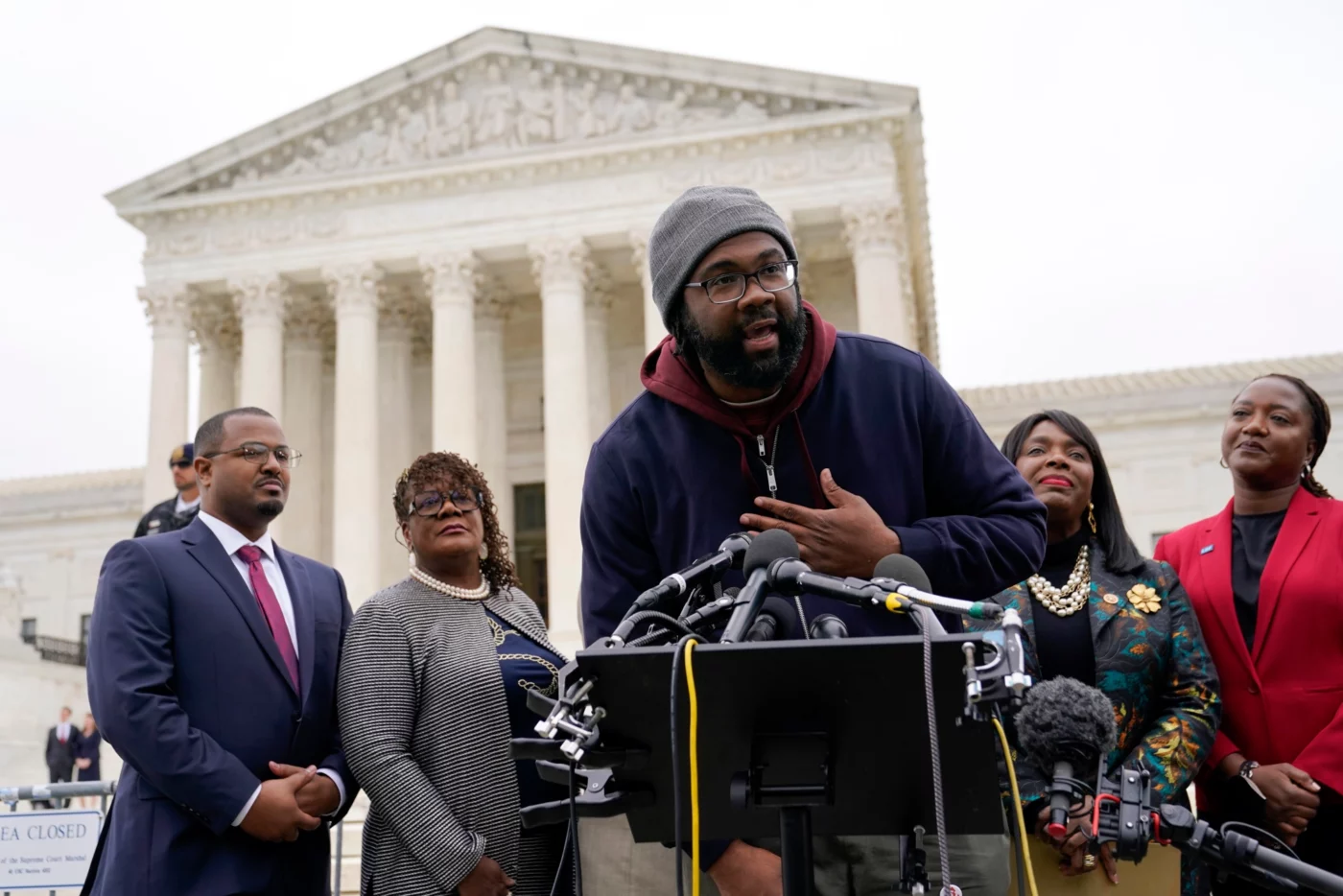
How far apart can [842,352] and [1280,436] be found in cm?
317

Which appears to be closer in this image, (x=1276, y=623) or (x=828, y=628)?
(x=828, y=628)

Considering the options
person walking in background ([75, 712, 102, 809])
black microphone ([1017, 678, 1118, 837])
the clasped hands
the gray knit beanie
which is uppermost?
the gray knit beanie

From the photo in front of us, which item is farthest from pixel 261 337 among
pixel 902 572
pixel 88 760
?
pixel 902 572

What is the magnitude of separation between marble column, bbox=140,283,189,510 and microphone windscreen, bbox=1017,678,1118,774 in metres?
33.4

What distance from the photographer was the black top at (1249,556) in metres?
5.76

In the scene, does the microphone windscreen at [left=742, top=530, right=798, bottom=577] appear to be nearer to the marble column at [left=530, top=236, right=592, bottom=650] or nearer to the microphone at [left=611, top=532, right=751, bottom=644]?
the microphone at [left=611, top=532, right=751, bottom=644]

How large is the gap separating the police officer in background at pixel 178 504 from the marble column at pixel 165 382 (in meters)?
27.1

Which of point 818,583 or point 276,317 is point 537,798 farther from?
point 276,317

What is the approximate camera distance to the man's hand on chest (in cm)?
313

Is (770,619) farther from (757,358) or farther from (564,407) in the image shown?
(564,407)

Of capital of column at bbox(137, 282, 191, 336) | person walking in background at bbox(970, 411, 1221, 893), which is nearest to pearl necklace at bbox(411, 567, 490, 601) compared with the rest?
person walking in background at bbox(970, 411, 1221, 893)

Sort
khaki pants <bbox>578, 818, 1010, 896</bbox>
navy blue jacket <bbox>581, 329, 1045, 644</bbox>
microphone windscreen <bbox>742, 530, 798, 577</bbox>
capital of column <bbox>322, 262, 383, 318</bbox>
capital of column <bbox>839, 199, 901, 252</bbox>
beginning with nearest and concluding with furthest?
microphone windscreen <bbox>742, 530, 798, 577</bbox>, khaki pants <bbox>578, 818, 1010, 896</bbox>, navy blue jacket <bbox>581, 329, 1045, 644</bbox>, capital of column <bbox>839, 199, 901, 252</bbox>, capital of column <bbox>322, 262, 383, 318</bbox>

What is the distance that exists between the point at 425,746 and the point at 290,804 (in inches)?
27.3

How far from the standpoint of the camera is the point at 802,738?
2.75m
